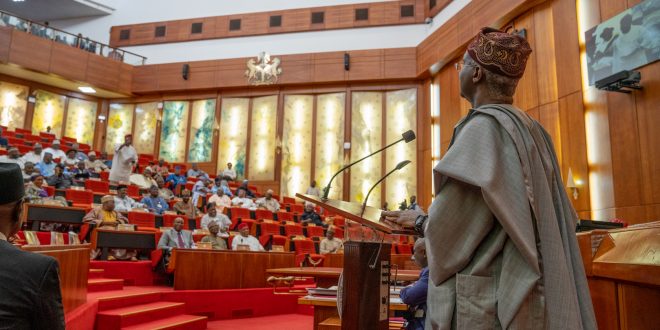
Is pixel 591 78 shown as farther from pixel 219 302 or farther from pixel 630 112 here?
pixel 219 302

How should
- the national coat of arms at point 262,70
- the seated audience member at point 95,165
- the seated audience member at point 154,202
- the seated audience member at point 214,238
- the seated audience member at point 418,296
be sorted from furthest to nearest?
1. the national coat of arms at point 262,70
2. the seated audience member at point 95,165
3. the seated audience member at point 154,202
4. the seated audience member at point 214,238
5. the seated audience member at point 418,296

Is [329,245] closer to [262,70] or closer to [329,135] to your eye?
[329,135]

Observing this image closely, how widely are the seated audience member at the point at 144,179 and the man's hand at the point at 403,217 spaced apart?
8.97 metres

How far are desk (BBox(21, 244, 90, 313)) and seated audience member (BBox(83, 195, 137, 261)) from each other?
202 cm

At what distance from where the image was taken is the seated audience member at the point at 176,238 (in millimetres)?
6016

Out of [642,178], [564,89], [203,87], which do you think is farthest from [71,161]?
[642,178]

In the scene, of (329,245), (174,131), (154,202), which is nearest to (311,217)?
(329,245)

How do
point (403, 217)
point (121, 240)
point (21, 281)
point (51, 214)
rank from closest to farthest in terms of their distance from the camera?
point (21, 281)
point (403, 217)
point (121, 240)
point (51, 214)

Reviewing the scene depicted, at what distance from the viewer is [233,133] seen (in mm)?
14562

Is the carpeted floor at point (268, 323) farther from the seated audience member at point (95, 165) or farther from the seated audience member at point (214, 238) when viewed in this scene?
the seated audience member at point (95, 165)

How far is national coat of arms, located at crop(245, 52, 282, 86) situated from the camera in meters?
14.1

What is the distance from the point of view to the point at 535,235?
1036mm

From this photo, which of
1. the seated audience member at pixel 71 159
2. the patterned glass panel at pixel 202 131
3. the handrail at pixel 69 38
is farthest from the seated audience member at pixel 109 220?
the handrail at pixel 69 38

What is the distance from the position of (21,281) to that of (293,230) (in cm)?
818
